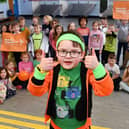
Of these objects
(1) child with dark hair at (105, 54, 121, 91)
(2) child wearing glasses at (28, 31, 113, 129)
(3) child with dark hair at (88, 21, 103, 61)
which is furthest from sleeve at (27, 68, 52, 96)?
(3) child with dark hair at (88, 21, 103, 61)

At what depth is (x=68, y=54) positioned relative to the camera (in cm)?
193

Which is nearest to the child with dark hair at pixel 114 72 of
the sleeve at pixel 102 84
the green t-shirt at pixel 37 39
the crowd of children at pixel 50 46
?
the crowd of children at pixel 50 46

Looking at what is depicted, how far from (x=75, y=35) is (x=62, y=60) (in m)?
0.22

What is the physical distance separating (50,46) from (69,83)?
4038 millimetres

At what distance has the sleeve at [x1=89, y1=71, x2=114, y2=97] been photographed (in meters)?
1.89

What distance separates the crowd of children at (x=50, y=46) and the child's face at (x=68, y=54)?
3249 mm

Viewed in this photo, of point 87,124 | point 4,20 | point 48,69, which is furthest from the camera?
point 4,20

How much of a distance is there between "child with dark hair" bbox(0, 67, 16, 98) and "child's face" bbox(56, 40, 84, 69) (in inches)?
128

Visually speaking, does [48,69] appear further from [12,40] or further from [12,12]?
[12,12]

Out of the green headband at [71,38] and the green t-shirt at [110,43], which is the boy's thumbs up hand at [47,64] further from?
the green t-shirt at [110,43]

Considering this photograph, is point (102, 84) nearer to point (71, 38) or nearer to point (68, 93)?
point (68, 93)

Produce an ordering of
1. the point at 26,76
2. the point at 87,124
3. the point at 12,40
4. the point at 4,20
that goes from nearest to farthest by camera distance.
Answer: the point at 87,124 < the point at 26,76 < the point at 12,40 < the point at 4,20

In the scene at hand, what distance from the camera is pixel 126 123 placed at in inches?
158

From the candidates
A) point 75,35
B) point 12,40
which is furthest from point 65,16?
point 75,35
